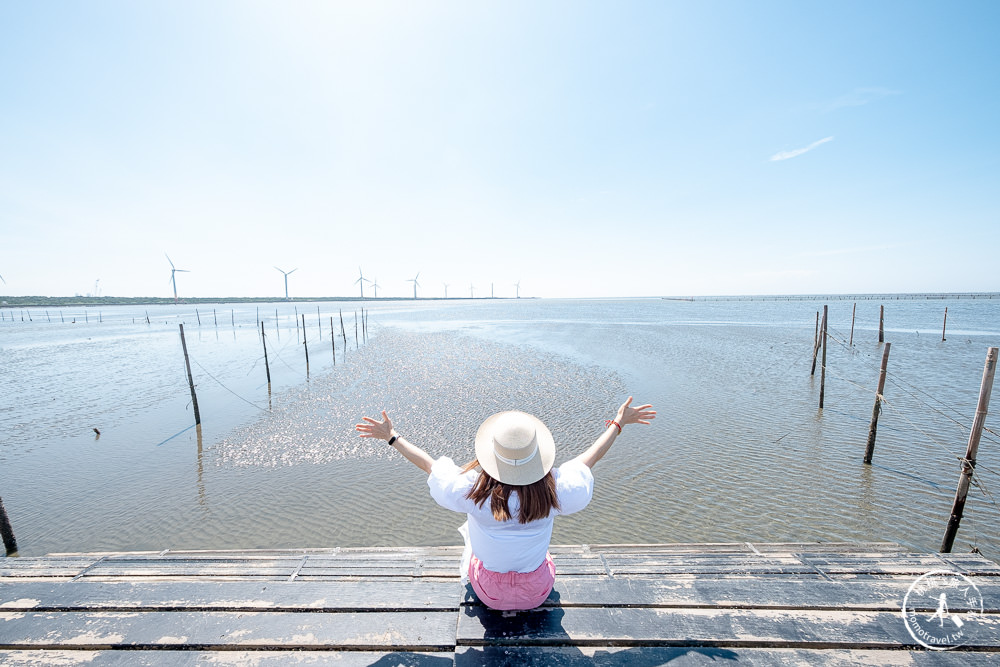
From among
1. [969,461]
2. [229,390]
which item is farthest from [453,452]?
[229,390]

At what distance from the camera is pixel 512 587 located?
2678mm

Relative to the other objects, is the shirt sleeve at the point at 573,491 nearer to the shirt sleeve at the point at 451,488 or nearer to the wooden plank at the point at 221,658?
the shirt sleeve at the point at 451,488

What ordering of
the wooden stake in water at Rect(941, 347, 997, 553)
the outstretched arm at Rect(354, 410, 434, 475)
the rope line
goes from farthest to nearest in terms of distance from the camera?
the rope line → the wooden stake in water at Rect(941, 347, 997, 553) → the outstretched arm at Rect(354, 410, 434, 475)

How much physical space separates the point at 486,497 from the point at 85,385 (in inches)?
1039

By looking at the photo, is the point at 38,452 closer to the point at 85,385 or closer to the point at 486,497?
the point at 85,385

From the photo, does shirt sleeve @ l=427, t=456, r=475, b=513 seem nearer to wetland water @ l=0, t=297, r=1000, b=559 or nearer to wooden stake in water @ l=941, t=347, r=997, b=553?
wetland water @ l=0, t=297, r=1000, b=559

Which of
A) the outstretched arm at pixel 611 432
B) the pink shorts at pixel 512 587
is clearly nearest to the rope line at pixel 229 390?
the pink shorts at pixel 512 587

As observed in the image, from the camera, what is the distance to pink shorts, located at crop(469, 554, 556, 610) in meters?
2.68

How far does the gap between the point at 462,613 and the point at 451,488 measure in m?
1.11

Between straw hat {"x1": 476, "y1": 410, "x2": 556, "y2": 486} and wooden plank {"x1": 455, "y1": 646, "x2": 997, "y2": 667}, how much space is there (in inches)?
46.3

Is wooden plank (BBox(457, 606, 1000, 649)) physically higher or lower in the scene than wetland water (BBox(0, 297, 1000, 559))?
higher

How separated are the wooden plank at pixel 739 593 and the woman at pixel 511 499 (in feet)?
1.54

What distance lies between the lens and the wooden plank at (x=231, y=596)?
305 centimetres

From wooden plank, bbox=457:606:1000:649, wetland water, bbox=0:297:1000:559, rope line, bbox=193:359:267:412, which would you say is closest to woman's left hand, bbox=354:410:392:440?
wooden plank, bbox=457:606:1000:649
